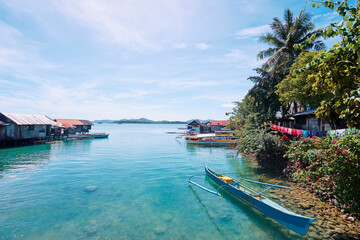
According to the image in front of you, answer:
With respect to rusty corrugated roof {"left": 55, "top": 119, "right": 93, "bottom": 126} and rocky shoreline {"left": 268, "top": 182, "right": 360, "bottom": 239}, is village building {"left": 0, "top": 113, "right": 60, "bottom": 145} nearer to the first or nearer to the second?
rusty corrugated roof {"left": 55, "top": 119, "right": 93, "bottom": 126}

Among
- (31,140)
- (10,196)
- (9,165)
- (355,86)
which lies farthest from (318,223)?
(31,140)

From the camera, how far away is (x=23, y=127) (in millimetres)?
37031

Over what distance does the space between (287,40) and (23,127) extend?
47587mm

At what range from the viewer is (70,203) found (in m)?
12.0

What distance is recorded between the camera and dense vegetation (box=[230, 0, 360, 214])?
4508 mm

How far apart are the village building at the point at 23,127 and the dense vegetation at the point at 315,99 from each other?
39.2m

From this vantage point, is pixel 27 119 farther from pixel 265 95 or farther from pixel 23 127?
pixel 265 95

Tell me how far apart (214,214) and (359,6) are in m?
10.4

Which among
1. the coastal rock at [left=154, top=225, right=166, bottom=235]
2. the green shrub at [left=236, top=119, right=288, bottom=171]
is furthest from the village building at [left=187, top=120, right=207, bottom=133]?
the coastal rock at [left=154, top=225, right=166, bottom=235]

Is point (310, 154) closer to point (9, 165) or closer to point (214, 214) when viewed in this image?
point (214, 214)

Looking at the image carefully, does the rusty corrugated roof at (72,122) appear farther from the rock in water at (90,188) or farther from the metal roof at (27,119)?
the rock in water at (90,188)

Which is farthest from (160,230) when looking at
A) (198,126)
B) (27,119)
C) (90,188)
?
(198,126)

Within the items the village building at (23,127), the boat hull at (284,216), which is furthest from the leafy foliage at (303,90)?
the village building at (23,127)

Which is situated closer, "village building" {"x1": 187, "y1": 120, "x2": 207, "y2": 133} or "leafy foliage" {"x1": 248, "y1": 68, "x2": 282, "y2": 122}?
"leafy foliage" {"x1": 248, "y1": 68, "x2": 282, "y2": 122}
